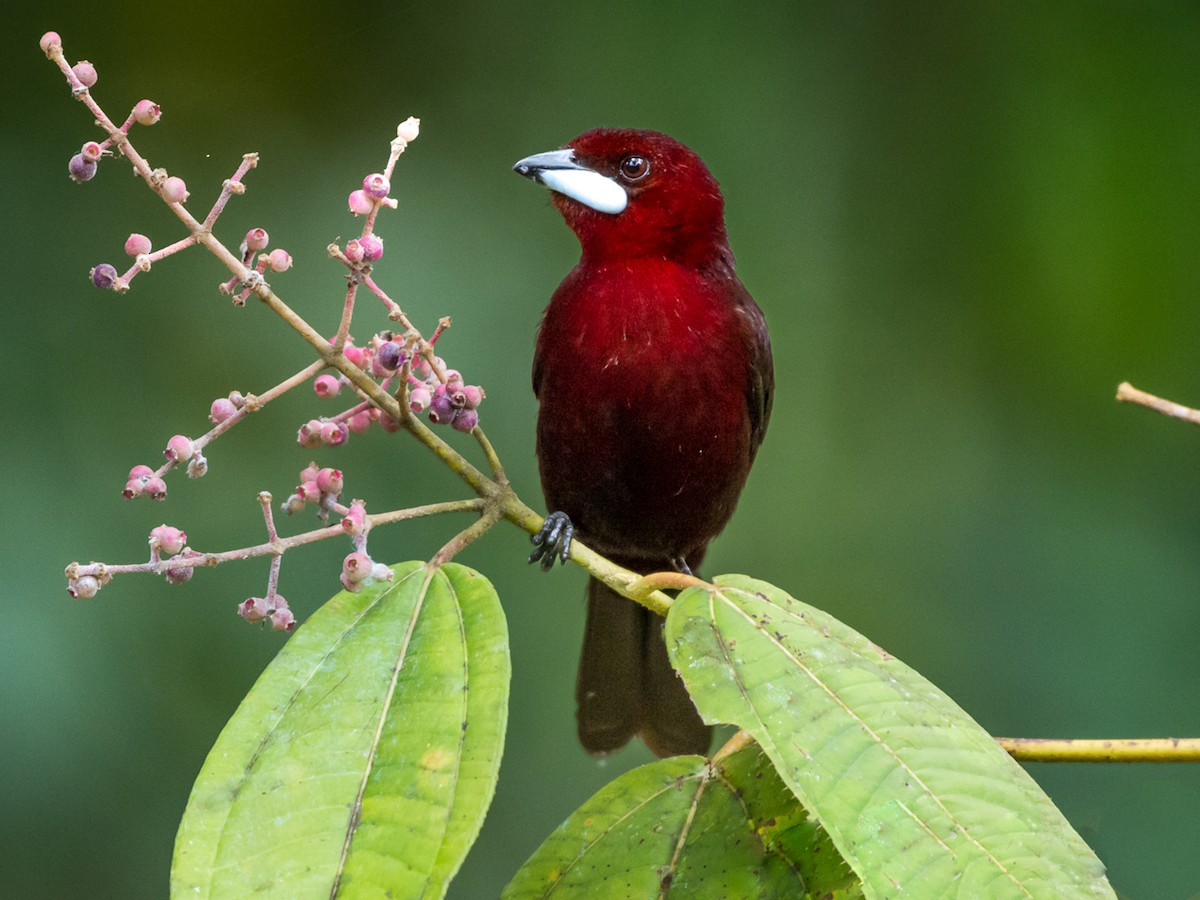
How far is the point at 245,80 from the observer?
10.5 ft

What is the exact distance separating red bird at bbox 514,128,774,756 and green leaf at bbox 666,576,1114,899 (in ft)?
2.27

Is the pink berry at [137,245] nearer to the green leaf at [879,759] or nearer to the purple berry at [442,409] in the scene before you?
the purple berry at [442,409]

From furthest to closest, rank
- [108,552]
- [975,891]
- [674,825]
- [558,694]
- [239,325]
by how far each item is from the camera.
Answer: [558,694], [239,325], [108,552], [674,825], [975,891]

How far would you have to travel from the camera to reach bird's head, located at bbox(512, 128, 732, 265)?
2186mm

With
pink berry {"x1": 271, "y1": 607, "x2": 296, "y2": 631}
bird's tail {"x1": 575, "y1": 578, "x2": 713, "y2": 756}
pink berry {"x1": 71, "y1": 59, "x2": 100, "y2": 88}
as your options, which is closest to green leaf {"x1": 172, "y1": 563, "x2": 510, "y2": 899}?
pink berry {"x1": 271, "y1": 607, "x2": 296, "y2": 631}

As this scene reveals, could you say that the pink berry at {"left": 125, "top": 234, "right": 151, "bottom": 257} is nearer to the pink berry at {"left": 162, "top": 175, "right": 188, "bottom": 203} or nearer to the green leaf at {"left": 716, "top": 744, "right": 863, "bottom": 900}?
the pink berry at {"left": 162, "top": 175, "right": 188, "bottom": 203}

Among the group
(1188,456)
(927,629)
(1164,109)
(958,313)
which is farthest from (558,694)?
(1164,109)

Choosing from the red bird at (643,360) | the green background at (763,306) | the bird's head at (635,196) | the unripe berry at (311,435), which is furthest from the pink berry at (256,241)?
the green background at (763,306)

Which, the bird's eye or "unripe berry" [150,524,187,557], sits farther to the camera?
the bird's eye

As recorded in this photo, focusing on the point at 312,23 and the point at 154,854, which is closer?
the point at 154,854

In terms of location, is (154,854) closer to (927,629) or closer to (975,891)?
(927,629)

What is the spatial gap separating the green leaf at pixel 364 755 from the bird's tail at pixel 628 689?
3.91 feet

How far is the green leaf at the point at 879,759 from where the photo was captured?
110cm

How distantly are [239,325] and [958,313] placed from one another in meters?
1.67
